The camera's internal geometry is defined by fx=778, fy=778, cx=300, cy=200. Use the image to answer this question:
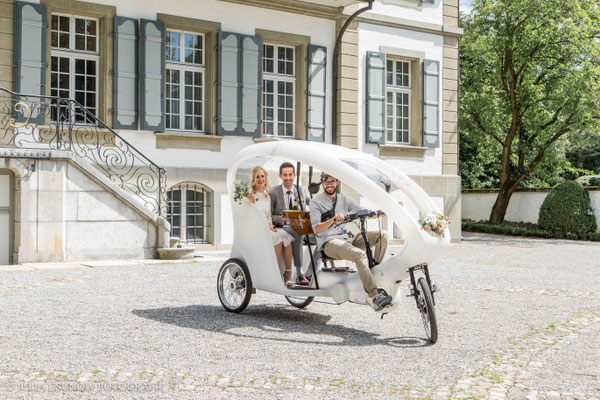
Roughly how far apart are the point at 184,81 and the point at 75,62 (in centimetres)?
221

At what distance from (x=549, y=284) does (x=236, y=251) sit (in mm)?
5092

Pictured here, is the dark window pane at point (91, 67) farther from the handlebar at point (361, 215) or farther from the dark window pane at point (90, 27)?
the handlebar at point (361, 215)

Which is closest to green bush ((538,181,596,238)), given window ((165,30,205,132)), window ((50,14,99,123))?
window ((165,30,205,132))

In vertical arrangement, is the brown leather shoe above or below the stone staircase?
above

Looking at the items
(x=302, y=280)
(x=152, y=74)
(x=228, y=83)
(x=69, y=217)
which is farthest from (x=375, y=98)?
(x=302, y=280)

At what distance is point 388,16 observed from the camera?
18125 millimetres

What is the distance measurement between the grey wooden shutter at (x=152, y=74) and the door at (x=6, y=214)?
2907 millimetres

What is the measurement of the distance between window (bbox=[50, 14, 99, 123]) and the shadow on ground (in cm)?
726

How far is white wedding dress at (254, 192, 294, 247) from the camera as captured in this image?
7430 mm

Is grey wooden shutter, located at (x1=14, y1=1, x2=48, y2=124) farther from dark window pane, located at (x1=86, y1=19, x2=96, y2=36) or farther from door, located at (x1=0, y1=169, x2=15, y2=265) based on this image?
door, located at (x1=0, y1=169, x2=15, y2=265)

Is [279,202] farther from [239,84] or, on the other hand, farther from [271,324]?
[239,84]

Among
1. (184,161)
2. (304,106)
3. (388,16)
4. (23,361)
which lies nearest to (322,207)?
(23,361)

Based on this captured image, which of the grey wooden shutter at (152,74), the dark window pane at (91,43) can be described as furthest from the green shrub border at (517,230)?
the dark window pane at (91,43)

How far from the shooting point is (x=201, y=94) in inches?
623
